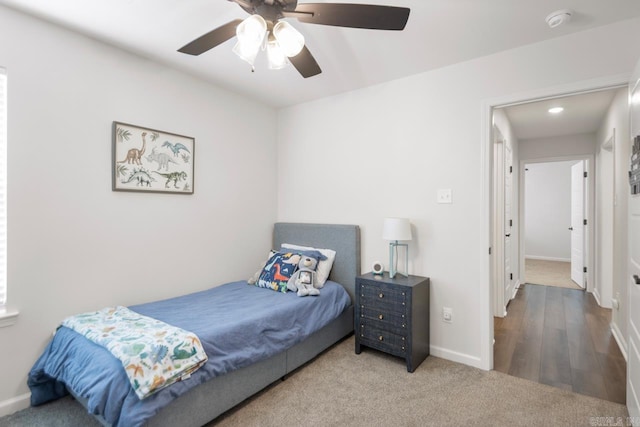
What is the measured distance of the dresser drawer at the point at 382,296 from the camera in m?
2.57

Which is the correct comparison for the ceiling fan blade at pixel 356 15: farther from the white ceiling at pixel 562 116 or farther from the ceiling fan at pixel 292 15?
the white ceiling at pixel 562 116

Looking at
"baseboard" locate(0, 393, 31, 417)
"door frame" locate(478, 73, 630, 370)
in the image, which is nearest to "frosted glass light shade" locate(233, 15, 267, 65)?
"door frame" locate(478, 73, 630, 370)

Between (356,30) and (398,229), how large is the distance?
154 cm

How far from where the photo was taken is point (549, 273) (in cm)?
628

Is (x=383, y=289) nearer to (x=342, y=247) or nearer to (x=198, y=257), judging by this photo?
(x=342, y=247)

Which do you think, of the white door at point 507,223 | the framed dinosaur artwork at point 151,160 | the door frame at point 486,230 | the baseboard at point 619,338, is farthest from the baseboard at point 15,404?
the white door at point 507,223

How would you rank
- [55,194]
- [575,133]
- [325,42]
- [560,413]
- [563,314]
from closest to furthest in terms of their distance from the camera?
[560,413]
[55,194]
[325,42]
[563,314]
[575,133]

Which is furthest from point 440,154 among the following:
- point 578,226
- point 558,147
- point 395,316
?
point 578,226

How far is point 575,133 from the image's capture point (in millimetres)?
5016

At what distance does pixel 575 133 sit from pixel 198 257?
5.73 m

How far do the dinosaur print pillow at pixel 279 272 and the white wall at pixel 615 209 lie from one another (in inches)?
109

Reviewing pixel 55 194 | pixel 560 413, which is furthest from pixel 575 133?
pixel 55 194

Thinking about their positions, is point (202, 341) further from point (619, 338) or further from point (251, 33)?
point (619, 338)

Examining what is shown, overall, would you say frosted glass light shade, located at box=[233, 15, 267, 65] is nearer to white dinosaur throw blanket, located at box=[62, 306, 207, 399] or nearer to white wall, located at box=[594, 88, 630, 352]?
white dinosaur throw blanket, located at box=[62, 306, 207, 399]
